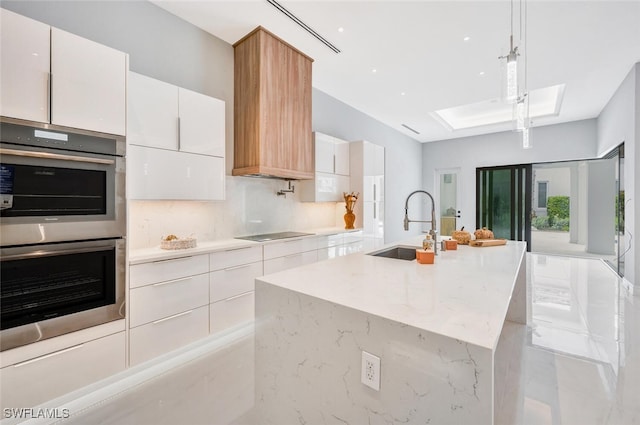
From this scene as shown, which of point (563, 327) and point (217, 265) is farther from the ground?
point (217, 265)

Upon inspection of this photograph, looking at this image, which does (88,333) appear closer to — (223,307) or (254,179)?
(223,307)

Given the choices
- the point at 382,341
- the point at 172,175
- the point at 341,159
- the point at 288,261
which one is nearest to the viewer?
the point at 382,341

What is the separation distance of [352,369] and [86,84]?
89.1 inches

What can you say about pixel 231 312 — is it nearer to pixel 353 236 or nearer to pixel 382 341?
pixel 382 341

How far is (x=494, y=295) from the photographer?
121cm

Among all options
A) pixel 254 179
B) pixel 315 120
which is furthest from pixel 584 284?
pixel 254 179

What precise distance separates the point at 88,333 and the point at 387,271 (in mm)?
1923

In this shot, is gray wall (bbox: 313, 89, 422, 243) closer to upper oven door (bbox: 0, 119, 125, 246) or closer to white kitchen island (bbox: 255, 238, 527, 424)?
upper oven door (bbox: 0, 119, 125, 246)

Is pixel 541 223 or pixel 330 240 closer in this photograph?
pixel 330 240

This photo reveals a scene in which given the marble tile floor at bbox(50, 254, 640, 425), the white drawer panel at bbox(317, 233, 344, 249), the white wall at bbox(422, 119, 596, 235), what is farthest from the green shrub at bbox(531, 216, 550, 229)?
the white drawer panel at bbox(317, 233, 344, 249)

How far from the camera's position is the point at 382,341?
3.24ft

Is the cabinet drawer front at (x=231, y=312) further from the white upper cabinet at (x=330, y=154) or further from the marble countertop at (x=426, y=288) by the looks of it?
the white upper cabinet at (x=330, y=154)

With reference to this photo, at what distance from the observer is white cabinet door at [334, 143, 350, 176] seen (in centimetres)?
432

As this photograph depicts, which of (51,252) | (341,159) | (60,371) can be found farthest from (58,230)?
(341,159)
